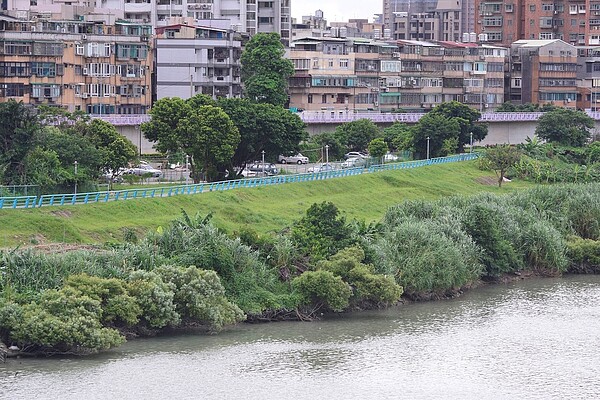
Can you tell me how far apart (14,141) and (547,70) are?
86436 mm

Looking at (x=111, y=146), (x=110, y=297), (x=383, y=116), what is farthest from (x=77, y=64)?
(x=110, y=297)

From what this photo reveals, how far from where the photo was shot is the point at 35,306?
162 feet

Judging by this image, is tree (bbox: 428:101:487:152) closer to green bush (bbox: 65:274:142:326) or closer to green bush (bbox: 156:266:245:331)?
green bush (bbox: 156:266:245:331)

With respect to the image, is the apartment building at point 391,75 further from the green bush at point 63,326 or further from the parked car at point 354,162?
the green bush at point 63,326

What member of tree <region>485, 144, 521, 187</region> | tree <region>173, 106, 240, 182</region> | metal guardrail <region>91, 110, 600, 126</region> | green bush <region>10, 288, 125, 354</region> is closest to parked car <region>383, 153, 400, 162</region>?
metal guardrail <region>91, 110, 600, 126</region>

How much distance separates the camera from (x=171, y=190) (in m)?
72.9

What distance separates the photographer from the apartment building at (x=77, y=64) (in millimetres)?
99938

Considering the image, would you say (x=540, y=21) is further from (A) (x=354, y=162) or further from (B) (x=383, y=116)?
(A) (x=354, y=162)

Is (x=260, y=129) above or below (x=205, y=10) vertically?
below

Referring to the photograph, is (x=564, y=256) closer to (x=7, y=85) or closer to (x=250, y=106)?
(x=250, y=106)

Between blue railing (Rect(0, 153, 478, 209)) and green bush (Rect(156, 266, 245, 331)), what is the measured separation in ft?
40.9

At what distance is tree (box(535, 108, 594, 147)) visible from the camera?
4754 inches

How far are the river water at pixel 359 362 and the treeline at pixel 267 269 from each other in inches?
34.9

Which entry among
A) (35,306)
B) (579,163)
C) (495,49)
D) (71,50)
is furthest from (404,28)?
(35,306)
